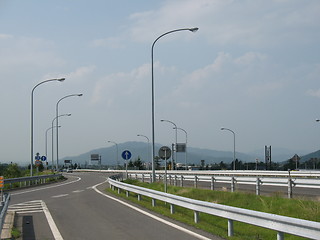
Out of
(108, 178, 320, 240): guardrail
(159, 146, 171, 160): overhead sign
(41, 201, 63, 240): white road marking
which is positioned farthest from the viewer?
(159, 146, 171, 160): overhead sign

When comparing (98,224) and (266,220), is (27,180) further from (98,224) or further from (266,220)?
(266,220)

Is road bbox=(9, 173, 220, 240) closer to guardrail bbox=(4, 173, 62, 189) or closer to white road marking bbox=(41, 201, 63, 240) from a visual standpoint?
white road marking bbox=(41, 201, 63, 240)

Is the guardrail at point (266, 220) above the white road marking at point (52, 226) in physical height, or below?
above

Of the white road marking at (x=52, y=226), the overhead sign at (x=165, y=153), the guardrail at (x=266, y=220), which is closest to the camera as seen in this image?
the guardrail at (x=266, y=220)

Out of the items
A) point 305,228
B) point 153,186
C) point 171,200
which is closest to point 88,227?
point 171,200

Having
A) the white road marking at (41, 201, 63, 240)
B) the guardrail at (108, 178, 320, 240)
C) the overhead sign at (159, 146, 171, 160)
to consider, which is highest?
the overhead sign at (159, 146, 171, 160)

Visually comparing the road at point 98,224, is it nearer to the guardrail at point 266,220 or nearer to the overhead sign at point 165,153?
the guardrail at point 266,220

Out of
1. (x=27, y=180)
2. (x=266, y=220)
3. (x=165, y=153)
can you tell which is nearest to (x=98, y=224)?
(x=266, y=220)

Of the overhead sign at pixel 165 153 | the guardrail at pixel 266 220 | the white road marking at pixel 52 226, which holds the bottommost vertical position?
the white road marking at pixel 52 226

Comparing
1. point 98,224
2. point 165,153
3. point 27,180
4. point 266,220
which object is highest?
point 165,153

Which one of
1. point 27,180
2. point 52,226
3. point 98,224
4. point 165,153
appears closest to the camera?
point 52,226

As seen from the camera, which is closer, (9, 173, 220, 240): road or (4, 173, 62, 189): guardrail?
(9, 173, 220, 240): road

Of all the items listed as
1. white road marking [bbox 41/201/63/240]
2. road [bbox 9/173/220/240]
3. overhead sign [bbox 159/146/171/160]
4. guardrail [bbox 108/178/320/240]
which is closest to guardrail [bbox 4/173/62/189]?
overhead sign [bbox 159/146/171/160]

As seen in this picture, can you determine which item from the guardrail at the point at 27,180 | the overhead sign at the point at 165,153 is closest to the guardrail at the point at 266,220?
the overhead sign at the point at 165,153
